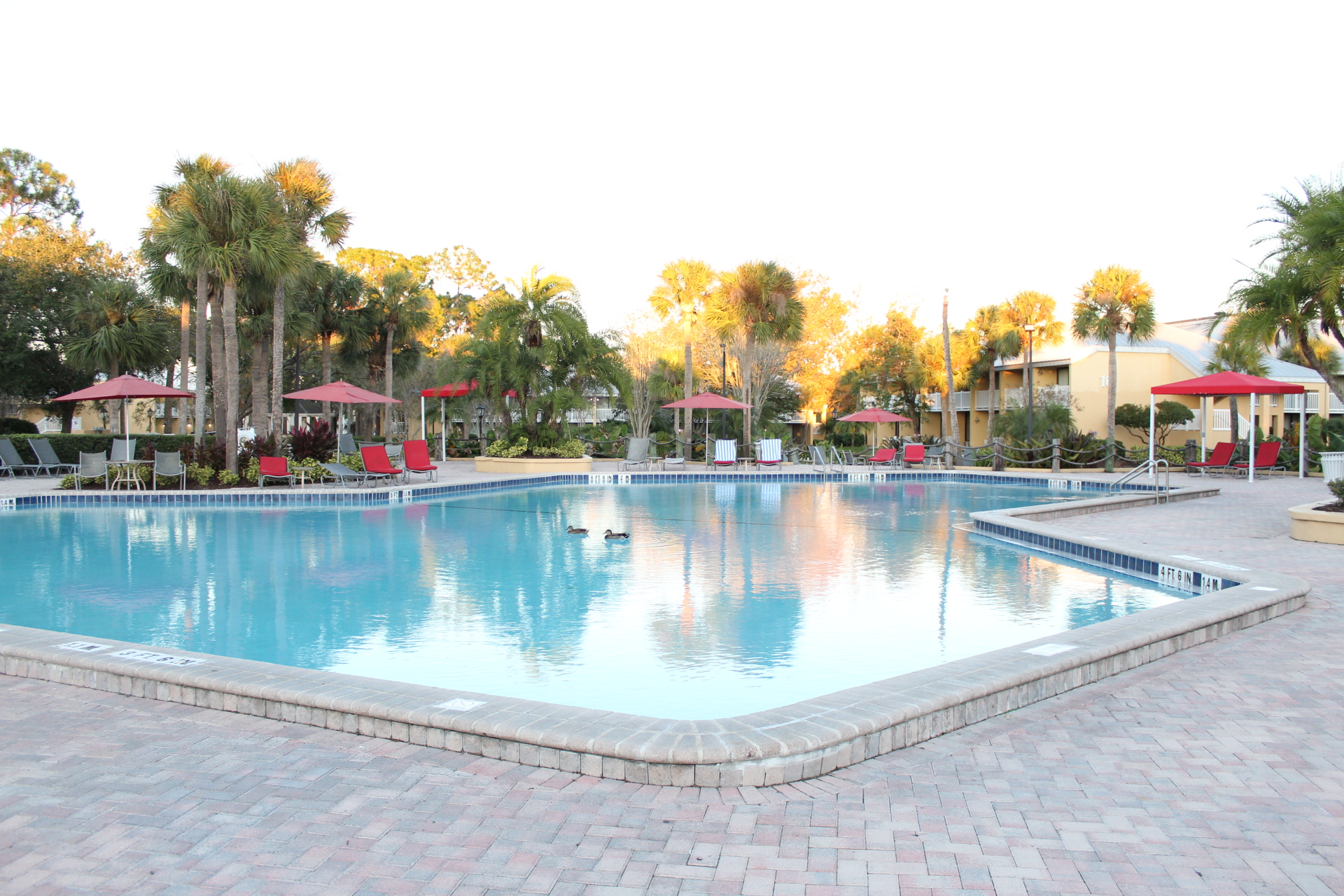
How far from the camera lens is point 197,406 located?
1892 centimetres

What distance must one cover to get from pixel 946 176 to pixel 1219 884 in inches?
837

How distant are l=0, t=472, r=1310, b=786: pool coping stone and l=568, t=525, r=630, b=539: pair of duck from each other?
588cm

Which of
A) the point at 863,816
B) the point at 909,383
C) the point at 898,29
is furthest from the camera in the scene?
the point at 909,383

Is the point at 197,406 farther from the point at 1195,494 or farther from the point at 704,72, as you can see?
the point at 1195,494

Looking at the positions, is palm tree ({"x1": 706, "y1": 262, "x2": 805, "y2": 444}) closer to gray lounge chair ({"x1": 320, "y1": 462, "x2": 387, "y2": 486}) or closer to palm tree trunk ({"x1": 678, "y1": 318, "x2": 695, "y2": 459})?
palm tree trunk ({"x1": 678, "y1": 318, "x2": 695, "y2": 459})

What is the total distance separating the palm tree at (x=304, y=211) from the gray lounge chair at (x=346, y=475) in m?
3.74

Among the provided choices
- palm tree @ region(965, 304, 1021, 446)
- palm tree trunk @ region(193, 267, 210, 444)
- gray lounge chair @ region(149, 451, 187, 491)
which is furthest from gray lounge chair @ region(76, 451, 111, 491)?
palm tree @ region(965, 304, 1021, 446)

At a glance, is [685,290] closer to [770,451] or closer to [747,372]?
[747,372]

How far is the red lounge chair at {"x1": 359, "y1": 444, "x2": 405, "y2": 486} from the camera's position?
15180 millimetres

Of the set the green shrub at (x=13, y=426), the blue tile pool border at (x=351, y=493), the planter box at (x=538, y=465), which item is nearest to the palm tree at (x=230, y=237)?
the blue tile pool border at (x=351, y=493)

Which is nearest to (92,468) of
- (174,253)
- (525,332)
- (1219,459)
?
(174,253)

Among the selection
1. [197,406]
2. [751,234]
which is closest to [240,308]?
[197,406]

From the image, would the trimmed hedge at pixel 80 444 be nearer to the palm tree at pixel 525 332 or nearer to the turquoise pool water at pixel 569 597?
the palm tree at pixel 525 332

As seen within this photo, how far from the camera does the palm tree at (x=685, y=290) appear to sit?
26.3 meters
